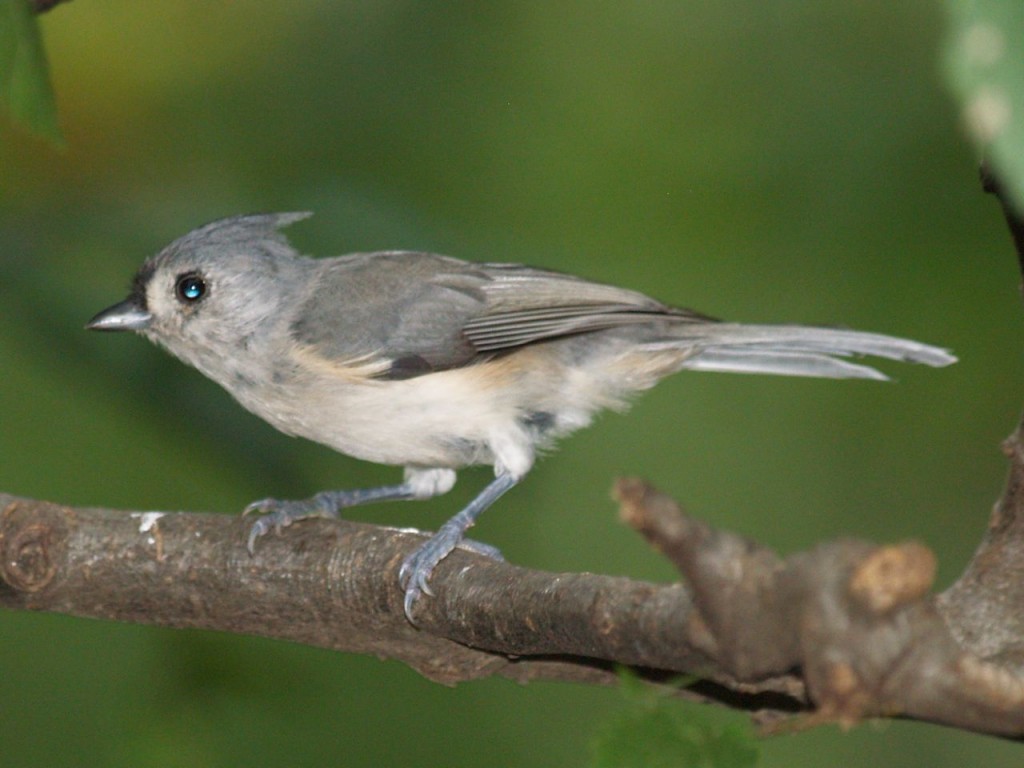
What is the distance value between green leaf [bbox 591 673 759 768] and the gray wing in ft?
6.88

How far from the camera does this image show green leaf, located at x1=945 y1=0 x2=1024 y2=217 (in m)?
0.78

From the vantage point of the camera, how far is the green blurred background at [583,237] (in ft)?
15.2

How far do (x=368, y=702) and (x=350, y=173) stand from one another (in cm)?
218

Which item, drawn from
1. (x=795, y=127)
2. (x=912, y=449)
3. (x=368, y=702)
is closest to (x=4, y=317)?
(x=368, y=702)

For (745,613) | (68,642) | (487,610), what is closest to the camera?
(745,613)

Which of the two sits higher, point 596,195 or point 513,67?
point 513,67

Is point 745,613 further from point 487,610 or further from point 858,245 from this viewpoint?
point 858,245

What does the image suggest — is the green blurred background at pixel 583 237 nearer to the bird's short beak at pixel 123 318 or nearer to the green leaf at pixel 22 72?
the bird's short beak at pixel 123 318

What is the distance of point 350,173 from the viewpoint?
4.73 m

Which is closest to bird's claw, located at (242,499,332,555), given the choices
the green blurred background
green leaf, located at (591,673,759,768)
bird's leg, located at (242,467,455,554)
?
bird's leg, located at (242,467,455,554)

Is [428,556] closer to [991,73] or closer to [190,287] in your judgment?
[190,287]

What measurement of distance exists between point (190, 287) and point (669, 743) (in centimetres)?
257

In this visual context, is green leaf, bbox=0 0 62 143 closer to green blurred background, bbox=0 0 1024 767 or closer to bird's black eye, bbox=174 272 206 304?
bird's black eye, bbox=174 272 206 304

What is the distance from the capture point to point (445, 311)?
3508mm
